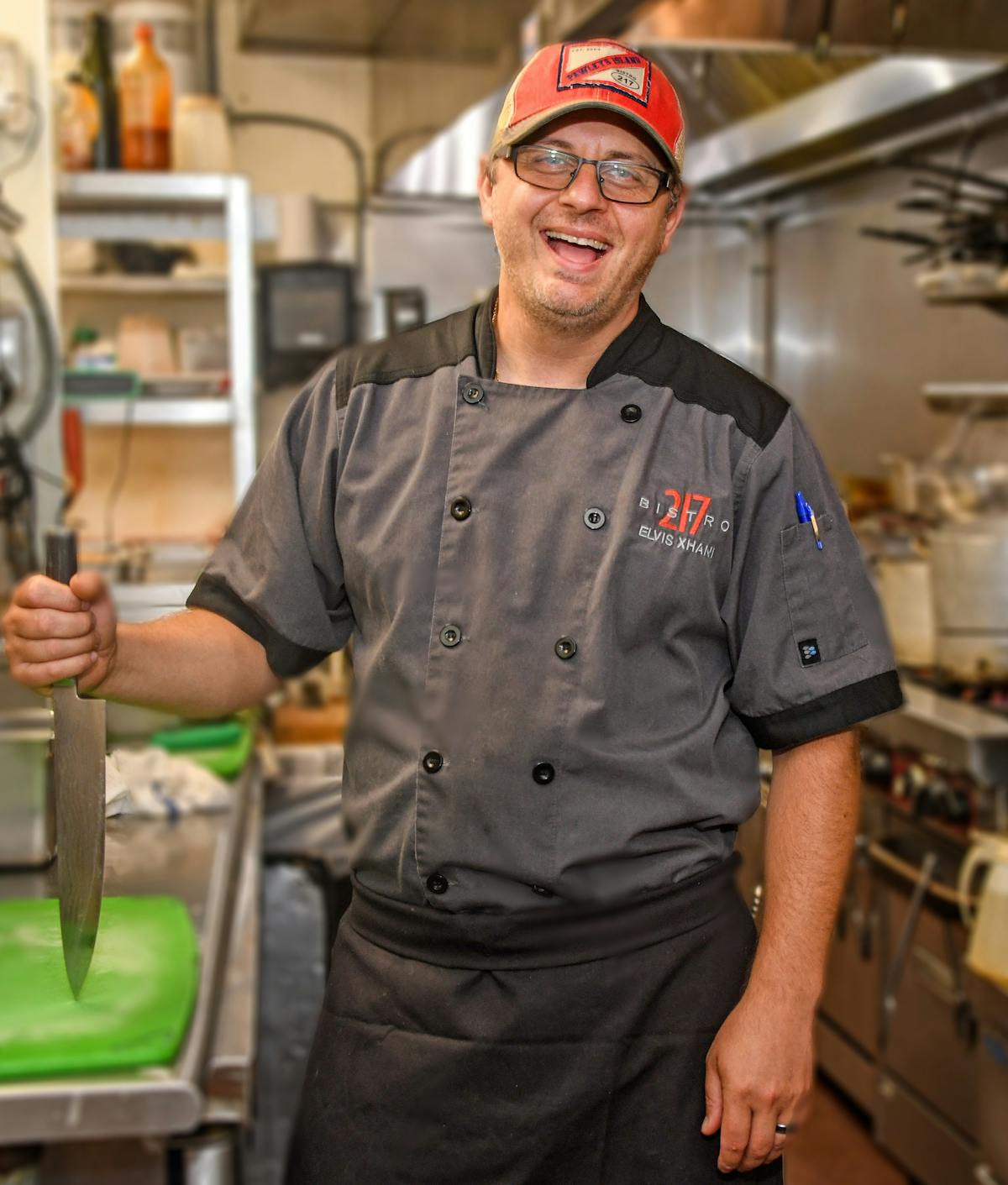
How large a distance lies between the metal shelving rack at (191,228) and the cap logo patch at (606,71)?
6.64 feet

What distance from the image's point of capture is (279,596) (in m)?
1.18

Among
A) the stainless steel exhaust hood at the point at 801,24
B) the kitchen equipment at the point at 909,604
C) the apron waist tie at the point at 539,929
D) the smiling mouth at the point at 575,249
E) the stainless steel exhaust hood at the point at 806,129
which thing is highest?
the stainless steel exhaust hood at the point at 806,129

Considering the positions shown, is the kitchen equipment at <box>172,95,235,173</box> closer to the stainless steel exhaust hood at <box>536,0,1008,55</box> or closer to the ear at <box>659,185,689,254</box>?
the stainless steel exhaust hood at <box>536,0,1008,55</box>

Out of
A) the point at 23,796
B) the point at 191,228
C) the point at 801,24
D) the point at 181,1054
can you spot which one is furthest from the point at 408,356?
the point at 191,228

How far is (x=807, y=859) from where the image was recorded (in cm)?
119

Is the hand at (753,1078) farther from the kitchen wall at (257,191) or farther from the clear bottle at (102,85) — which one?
the kitchen wall at (257,191)

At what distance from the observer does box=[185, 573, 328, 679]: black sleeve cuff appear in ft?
3.87

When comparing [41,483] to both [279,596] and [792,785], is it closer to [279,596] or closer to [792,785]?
[279,596]

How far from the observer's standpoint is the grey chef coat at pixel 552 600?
1074mm

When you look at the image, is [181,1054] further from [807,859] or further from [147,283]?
[147,283]

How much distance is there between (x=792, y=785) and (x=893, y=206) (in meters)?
2.96

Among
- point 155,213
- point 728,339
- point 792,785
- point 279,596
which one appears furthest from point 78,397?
point 728,339

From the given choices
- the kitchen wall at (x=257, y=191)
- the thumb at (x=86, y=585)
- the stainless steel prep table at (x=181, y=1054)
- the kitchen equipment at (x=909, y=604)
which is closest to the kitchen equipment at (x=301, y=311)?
the kitchen wall at (x=257, y=191)

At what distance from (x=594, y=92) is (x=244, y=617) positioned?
1.62 ft
